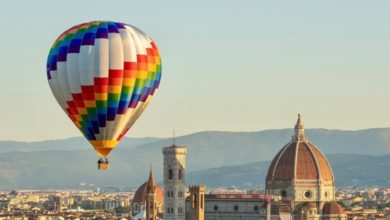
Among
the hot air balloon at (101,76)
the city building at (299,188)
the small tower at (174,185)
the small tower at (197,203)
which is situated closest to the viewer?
the hot air balloon at (101,76)

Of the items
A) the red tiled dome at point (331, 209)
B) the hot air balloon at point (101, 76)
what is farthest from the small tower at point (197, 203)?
the hot air balloon at point (101, 76)

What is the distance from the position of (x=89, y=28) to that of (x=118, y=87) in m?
3.01

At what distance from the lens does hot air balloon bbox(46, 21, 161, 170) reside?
228 feet

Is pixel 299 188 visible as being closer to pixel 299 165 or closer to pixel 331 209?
pixel 299 165

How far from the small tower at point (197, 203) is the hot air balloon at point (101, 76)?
144ft

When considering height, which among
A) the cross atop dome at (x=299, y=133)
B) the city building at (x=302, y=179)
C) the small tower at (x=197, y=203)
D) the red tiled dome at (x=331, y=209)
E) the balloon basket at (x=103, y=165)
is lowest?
the balloon basket at (x=103, y=165)

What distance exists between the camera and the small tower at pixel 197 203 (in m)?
114

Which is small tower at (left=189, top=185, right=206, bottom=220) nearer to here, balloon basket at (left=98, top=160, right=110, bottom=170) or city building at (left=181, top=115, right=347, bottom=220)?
city building at (left=181, top=115, right=347, bottom=220)

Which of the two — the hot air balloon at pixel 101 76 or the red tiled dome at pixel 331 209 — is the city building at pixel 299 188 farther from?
the hot air balloon at pixel 101 76

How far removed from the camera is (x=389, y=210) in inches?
7352

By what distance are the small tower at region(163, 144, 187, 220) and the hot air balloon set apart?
178 feet

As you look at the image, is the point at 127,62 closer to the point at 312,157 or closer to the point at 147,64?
the point at 147,64

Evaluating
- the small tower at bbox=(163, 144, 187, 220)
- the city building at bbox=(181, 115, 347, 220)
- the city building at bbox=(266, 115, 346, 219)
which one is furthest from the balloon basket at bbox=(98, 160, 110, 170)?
the city building at bbox=(266, 115, 346, 219)

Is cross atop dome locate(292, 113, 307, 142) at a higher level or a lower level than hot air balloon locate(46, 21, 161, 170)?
higher
